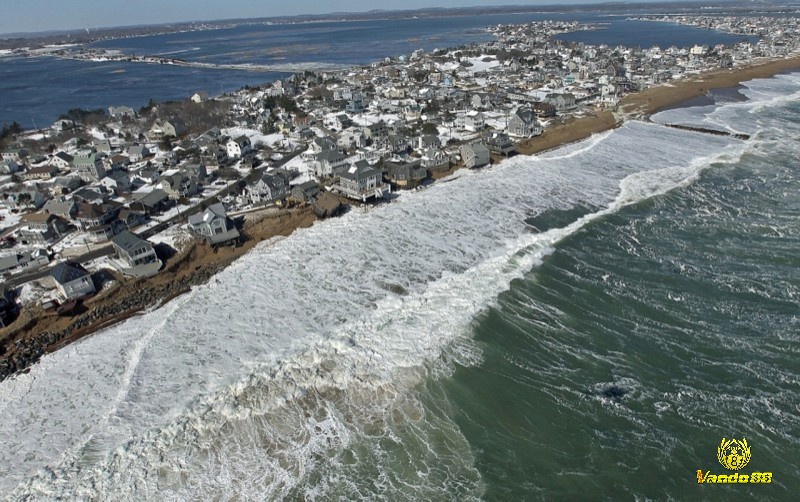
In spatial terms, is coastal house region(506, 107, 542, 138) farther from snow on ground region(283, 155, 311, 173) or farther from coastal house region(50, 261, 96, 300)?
coastal house region(50, 261, 96, 300)

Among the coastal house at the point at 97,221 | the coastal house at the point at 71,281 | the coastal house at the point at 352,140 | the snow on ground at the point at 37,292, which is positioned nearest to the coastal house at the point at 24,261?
the snow on ground at the point at 37,292

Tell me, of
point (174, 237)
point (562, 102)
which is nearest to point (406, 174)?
point (174, 237)

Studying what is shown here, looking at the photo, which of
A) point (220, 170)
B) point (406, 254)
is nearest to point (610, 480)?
point (406, 254)

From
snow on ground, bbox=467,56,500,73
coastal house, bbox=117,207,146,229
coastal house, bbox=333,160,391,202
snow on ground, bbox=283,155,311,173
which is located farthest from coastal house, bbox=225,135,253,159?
snow on ground, bbox=467,56,500,73

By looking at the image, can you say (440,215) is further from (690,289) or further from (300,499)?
(300,499)

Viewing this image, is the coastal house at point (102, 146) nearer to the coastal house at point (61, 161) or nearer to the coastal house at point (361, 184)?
the coastal house at point (61, 161)

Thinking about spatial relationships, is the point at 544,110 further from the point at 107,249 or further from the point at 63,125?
the point at 63,125

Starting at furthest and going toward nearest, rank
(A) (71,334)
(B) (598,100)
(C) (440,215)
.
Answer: (B) (598,100), (C) (440,215), (A) (71,334)
